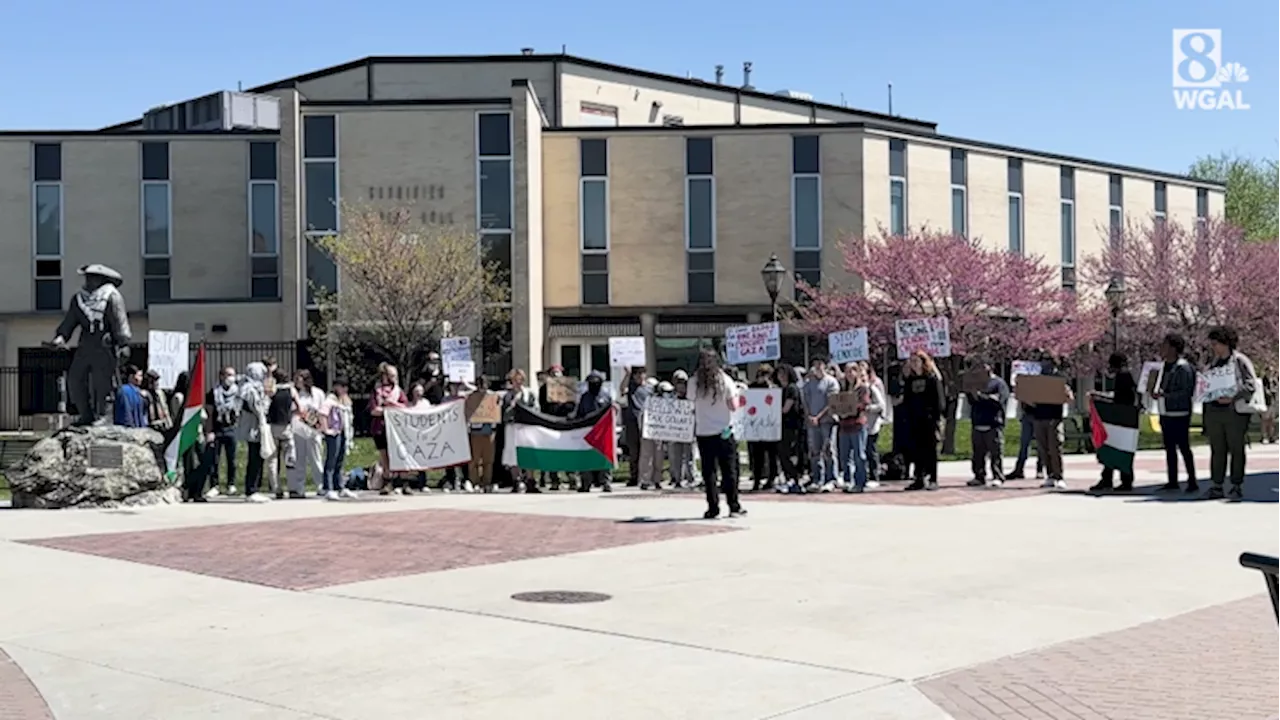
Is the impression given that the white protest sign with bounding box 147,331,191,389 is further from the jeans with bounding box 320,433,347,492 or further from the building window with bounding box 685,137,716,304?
the building window with bounding box 685,137,716,304

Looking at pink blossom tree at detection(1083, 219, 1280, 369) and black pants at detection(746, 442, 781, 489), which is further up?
pink blossom tree at detection(1083, 219, 1280, 369)

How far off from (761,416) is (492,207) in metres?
23.5

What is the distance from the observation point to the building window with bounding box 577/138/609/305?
45312 mm

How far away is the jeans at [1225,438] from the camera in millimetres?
17547

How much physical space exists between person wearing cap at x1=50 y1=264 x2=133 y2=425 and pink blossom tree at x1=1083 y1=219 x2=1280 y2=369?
35.6 meters

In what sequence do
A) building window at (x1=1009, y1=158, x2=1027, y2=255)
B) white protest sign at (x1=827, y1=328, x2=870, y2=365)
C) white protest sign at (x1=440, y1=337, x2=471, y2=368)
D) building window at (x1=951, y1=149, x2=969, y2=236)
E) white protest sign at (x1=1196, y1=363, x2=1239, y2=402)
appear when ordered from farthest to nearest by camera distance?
building window at (x1=1009, y1=158, x2=1027, y2=255)
building window at (x1=951, y1=149, x2=969, y2=236)
white protest sign at (x1=440, y1=337, x2=471, y2=368)
white protest sign at (x1=827, y1=328, x2=870, y2=365)
white protest sign at (x1=1196, y1=363, x2=1239, y2=402)

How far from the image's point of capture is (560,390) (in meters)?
22.7

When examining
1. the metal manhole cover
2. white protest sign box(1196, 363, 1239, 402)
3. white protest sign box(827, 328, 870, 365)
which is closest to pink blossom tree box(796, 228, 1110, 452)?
white protest sign box(827, 328, 870, 365)

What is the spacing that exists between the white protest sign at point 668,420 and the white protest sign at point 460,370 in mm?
4412

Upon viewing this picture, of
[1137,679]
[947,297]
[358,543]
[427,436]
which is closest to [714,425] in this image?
[358,543]

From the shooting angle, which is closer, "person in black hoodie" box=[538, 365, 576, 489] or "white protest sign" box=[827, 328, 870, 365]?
"person in black hoodie" box=[538, 365, 576, 489]

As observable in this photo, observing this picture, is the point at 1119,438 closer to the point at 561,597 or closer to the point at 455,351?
the point at 455,351

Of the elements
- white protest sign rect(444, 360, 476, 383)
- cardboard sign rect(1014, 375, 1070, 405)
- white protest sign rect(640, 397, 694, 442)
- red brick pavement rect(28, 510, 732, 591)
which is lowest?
red brick pavement rect(28, 510, 732, 591)

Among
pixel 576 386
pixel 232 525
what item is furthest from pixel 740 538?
pixel 576 386
